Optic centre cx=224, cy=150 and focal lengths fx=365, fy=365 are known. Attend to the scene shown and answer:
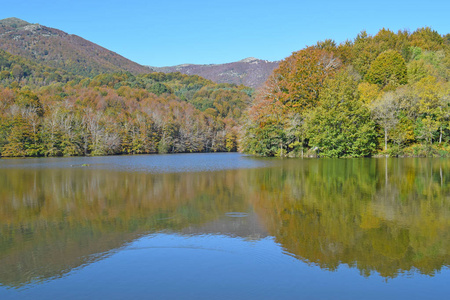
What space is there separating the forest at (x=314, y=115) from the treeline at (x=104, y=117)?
256mm

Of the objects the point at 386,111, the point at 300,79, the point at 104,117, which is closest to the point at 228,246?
the point at 386,111

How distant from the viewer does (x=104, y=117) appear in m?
72.6

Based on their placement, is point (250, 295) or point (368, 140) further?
point (368, 140)

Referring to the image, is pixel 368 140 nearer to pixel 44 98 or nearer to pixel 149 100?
pixel 44 98

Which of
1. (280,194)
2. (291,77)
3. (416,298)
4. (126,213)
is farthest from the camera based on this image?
(291,77)

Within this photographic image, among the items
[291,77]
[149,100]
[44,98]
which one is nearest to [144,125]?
[44,98]

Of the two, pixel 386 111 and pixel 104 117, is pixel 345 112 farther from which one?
pixel 104 117

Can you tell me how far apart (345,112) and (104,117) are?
49167mm

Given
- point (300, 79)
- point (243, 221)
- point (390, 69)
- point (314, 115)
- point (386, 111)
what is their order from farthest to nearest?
point (390, 69)
point (300, 79)
point (314, 115)
point (386, 111)
point (243, 221)

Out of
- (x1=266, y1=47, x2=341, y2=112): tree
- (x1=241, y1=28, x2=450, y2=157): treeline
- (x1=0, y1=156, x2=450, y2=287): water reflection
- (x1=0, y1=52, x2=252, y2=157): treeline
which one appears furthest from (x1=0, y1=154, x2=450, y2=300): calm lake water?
(x1=0, y1=52, x2=252, y2=157): treeline

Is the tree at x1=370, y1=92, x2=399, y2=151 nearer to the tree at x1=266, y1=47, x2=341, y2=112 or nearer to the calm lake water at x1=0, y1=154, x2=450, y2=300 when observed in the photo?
the tree at x1=266, y1=47, x2=341, y2=112

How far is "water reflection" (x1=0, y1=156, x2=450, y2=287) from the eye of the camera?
6.30 m

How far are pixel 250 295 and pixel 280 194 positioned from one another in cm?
872

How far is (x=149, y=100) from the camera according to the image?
4085 inches
